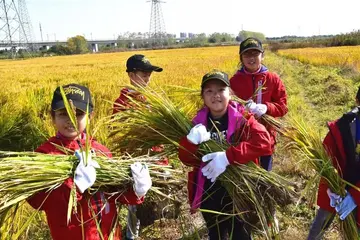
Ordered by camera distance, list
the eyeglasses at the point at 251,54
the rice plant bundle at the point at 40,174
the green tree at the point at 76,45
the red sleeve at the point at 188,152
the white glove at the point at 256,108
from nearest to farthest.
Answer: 1. the rice plant bundle at the point at 40,174
2. the red sleeve at the point at 188,152
3. the white glove at the point at 256,108
4. the eyeglasses at the point at 251,54
5. the green tree at the point at 76,45

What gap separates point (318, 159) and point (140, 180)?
1.02 m

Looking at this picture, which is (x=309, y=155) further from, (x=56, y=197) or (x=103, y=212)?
(x=56, y=197)

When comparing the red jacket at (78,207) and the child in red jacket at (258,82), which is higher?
the child in red jacket at (258,82)

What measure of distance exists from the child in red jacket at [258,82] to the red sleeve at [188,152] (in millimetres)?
923

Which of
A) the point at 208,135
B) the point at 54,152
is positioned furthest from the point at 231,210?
the point at 54,152

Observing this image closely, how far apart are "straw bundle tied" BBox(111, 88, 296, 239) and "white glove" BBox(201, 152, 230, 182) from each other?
0.29 ft

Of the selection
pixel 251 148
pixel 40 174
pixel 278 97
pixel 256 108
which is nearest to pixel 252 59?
pixel 278 97

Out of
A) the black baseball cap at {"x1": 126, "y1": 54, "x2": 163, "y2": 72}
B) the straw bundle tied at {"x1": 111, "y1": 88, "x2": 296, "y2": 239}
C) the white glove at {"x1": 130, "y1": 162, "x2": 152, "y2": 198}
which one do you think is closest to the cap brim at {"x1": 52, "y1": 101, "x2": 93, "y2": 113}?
the white glove at {"x1": 130, "y1": 162, "x2": 152, "y2": 198}

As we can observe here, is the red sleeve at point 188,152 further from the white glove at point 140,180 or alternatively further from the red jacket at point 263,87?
the red jacket at point 263,87

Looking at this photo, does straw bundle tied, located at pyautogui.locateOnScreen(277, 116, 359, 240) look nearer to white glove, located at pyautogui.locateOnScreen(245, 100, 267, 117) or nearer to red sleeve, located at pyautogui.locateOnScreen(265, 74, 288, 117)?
white glove, located at pyautogui.locateOnScreen(245, 100, 267, 117)

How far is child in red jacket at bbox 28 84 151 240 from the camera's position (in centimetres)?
163

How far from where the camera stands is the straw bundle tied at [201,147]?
1.95 metres

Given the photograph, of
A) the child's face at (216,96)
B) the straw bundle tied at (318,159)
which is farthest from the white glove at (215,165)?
the straw bundle tied at (318,159)

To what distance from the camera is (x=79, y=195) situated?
5.45 feet
